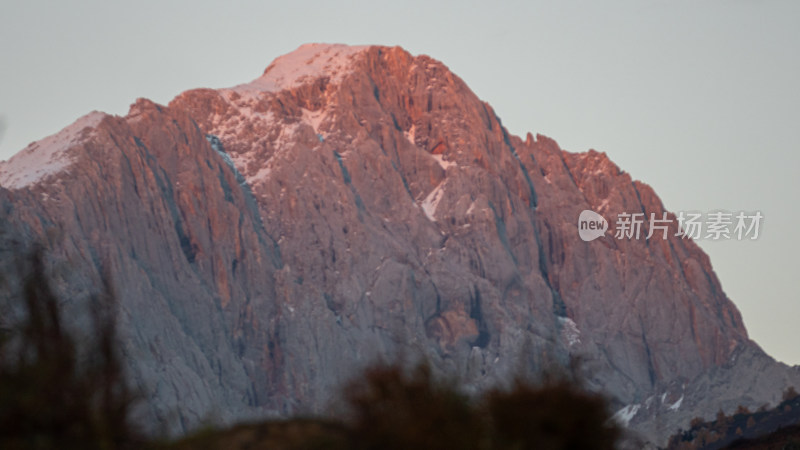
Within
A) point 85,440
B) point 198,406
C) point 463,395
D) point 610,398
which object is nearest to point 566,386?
point 610,398

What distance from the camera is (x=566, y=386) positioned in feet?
60.4

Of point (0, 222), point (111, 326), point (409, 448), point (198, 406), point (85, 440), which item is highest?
point (198, 406)

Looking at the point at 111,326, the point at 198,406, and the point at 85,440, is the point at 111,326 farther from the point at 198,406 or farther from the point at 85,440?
the point at 198,406

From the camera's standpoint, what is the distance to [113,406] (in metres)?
14.7

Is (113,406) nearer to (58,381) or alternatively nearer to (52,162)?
(58,381)

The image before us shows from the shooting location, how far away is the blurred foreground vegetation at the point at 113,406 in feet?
A: 45.1

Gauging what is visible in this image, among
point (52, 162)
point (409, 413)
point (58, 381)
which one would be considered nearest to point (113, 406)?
point (58, 381)

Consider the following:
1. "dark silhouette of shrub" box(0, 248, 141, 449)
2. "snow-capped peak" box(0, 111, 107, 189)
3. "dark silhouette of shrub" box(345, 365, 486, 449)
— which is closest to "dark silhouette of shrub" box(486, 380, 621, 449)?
"dark silhouette of shrub" box(345, 365, 486, 449)

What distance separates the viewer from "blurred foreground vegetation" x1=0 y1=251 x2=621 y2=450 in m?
13.7

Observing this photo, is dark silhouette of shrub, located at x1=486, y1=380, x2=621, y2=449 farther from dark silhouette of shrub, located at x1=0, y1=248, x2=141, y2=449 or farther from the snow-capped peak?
the snow-capped peak

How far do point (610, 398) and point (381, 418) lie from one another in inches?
229

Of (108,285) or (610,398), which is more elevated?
(108,285)

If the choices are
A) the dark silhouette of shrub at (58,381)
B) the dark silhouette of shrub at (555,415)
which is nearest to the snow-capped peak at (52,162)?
the dark silhouette of shrub at (555,415)

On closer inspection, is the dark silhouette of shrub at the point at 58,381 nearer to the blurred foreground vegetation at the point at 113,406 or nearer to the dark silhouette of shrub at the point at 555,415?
the blurred foreground vegetation at the point at 113,406
